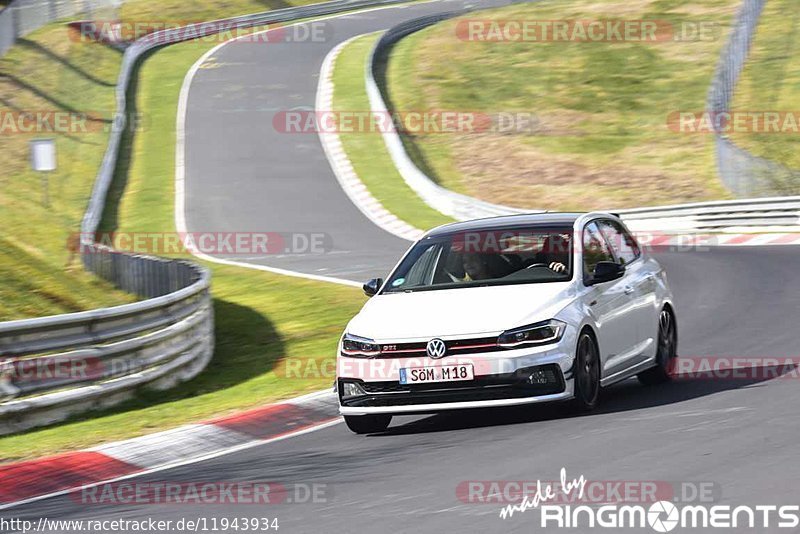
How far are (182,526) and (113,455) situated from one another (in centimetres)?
286

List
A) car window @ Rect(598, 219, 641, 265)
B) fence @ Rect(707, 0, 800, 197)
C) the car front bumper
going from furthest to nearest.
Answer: fence @ Rect(707, 0, 800, 197) → car window @ Rect(598, 219, 641, 265) → the car front bumper

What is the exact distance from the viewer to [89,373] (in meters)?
12.0

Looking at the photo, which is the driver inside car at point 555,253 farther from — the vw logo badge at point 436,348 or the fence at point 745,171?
the fence at point 745,171

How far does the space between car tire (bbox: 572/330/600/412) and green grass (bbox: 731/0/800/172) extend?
25902 mm

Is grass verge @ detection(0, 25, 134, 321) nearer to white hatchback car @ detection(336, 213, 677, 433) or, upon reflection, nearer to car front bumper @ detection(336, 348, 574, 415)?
white hatchback car @ detection(336, 213, 677, 433)

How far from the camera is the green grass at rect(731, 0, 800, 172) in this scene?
3953 cm

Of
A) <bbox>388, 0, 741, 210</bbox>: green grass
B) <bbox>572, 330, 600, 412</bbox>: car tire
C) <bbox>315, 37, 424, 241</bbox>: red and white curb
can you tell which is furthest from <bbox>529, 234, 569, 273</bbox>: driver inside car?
<bbox>388, 0, 741, 210</bbox>: green grass

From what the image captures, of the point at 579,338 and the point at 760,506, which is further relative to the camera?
the point at 579,338

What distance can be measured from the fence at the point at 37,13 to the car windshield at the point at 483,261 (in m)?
40.0

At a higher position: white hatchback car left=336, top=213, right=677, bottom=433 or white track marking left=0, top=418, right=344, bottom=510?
white hatchback car left=336, top=213, right=677, bottom=433

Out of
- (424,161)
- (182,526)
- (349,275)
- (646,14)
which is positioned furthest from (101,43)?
(182,526)

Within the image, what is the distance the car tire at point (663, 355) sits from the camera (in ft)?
37.4

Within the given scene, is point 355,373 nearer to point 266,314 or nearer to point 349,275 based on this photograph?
point 266,314

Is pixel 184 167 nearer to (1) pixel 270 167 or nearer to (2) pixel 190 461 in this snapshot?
(1) pixel 270 167
